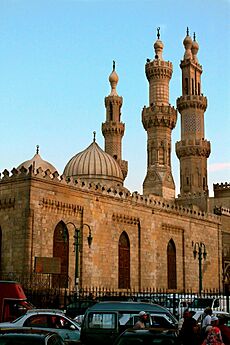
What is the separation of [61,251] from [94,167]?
9.65 metres

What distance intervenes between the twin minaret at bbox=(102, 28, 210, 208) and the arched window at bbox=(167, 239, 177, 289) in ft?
26.7

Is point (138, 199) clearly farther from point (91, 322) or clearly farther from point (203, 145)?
point (91, 322)

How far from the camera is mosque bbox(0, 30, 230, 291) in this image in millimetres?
22141

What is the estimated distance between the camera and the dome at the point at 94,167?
32.0 meters

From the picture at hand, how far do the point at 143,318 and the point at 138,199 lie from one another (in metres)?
19.9

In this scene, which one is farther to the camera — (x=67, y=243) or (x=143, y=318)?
(x=67, y=243)

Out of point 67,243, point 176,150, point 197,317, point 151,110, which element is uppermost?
point 151,110

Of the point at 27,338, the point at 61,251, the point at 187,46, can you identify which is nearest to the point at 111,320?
the point at 27,338

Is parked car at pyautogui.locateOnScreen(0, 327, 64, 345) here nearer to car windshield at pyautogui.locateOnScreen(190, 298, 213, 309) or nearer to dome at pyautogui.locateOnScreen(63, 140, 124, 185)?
car windshield at pyautogui.locateOnScreen(190, 298, 213, 309)

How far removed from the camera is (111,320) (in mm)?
9430

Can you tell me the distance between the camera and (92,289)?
2397 cm

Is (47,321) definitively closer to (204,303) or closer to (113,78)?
(204,303)

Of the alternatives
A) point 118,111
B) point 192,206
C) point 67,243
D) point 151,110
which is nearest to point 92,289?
point 67,243

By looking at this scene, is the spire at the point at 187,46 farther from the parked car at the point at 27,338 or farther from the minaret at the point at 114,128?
the parked car at the point at 27,338
